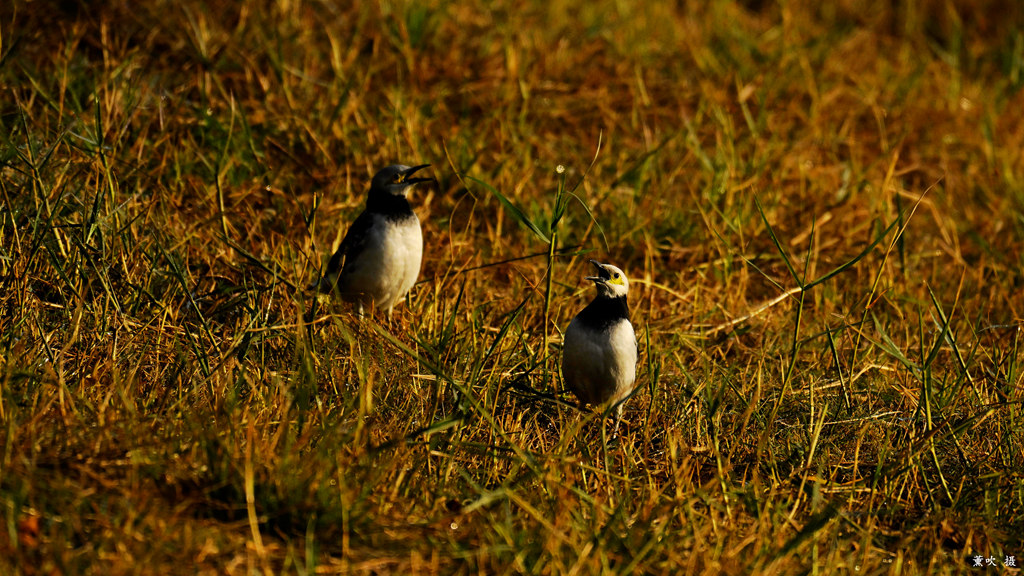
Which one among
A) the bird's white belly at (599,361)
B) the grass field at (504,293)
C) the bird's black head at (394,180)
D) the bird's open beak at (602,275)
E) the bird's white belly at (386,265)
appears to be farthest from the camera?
the bird's black head at (394,180)

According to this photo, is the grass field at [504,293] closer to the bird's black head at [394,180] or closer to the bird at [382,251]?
the bird at [382,251]

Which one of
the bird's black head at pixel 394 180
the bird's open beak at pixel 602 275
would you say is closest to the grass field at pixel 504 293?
the bird's open beak at pixel 602 275

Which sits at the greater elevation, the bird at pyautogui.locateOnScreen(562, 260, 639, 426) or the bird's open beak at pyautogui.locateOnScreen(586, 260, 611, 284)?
the bird's open beak at pyautogui.locateOnScreen(586, 260, 611, 284)

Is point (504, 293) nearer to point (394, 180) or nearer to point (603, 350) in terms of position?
point (394, 180)

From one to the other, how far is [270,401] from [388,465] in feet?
2.02

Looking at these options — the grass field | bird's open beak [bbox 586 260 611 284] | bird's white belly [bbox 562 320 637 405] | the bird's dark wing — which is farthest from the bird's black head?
bird's white belly [bbox 562 320 637 405]

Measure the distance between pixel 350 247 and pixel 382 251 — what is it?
0.23m

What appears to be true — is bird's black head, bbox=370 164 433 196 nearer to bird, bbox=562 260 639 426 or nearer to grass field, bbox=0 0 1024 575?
grass field, bbox=0 0 1024 575

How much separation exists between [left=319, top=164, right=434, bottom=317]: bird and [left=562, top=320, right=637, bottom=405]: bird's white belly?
104cm

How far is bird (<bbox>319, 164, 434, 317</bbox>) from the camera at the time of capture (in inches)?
179

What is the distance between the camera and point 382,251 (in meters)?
4.51

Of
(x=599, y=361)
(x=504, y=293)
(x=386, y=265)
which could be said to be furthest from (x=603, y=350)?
(x=504, y=293)

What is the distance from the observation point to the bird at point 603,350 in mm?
Result: 3748

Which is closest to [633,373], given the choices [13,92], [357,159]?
[357,159]
